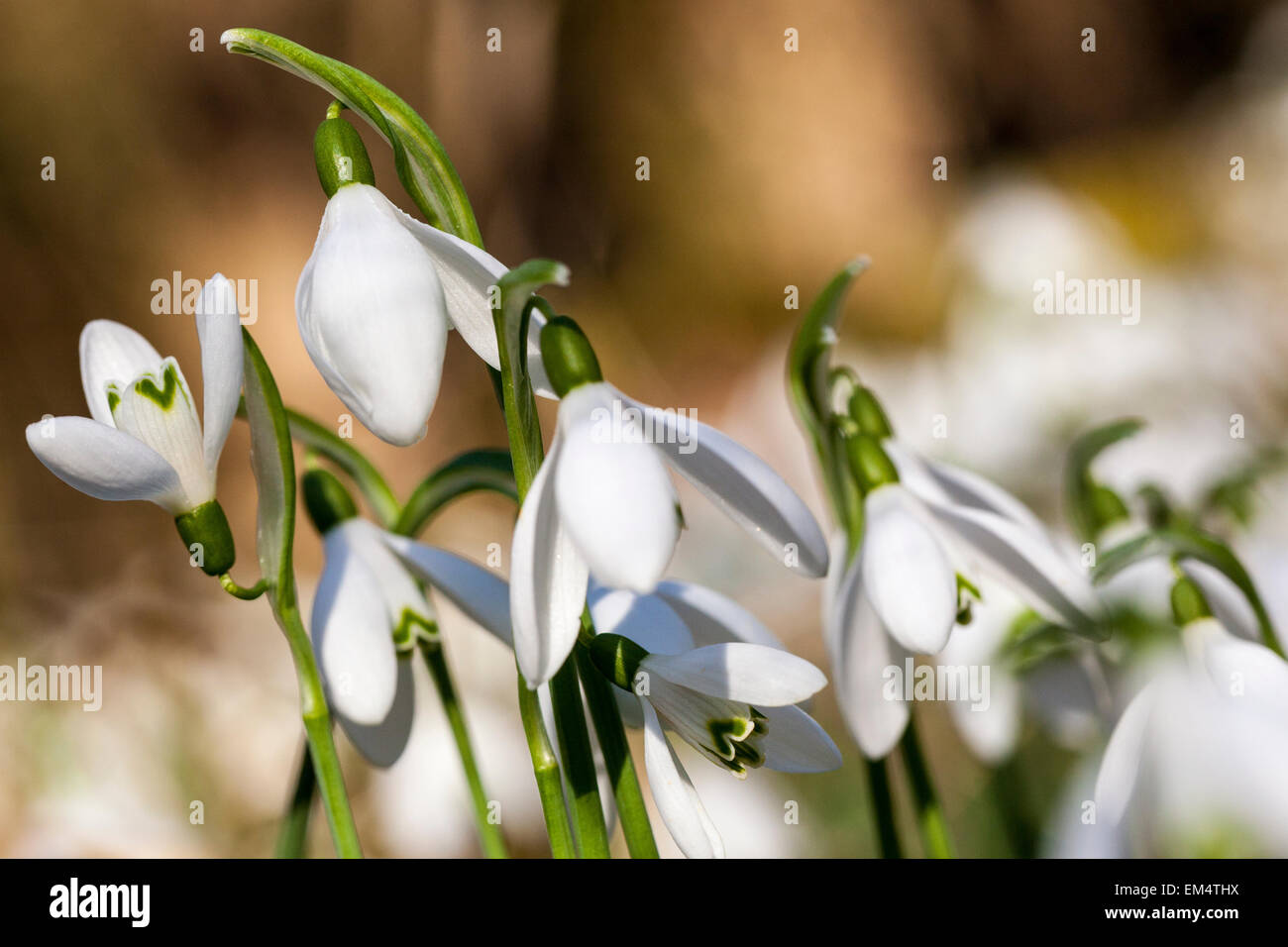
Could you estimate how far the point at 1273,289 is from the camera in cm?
165

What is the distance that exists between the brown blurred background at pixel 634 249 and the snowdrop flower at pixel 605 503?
0.87 m

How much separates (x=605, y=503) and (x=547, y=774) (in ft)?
0.35

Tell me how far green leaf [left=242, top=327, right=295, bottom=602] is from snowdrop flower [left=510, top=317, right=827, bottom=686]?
10 cm

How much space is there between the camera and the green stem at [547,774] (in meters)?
0.34

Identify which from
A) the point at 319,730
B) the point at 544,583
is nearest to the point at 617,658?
the point at 544,583

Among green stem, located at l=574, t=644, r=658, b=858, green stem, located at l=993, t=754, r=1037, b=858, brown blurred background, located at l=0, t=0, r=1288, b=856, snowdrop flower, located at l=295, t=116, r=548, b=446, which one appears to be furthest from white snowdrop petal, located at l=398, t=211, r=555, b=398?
brown blurred background, located at l=0, t=0, r=1288, b=856

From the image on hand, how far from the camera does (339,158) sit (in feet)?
1.16

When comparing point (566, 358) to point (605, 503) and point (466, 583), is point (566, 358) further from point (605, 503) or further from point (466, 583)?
point (466, 583)

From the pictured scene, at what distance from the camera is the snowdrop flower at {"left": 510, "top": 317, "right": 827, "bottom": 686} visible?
286 millimetres

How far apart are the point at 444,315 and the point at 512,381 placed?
1.3 inches

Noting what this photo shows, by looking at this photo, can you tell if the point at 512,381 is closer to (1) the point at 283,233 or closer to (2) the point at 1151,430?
(2) the point at 1151,430

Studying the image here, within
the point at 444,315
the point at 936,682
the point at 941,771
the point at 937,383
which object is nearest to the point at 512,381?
the point at 444,315

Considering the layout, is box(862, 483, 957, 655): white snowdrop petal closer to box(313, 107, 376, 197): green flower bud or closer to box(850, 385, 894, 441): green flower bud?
box(850, 385, 894, 441): green flower bud

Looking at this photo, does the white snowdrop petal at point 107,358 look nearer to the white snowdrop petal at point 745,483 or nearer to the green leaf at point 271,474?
the green leaf at point 271,474
